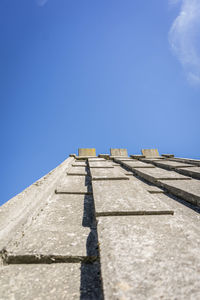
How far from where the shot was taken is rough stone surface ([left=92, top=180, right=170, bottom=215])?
0.86 metres

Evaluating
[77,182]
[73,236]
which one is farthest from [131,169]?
[73,236]

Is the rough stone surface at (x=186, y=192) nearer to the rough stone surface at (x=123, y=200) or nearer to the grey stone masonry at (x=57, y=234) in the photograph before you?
the rough stone surface at (x=123, y=200)

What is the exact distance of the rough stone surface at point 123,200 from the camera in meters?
0.86

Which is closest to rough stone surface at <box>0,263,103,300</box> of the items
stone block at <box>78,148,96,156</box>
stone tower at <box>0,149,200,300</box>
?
stone tower at <box>0,149,200,300</box>

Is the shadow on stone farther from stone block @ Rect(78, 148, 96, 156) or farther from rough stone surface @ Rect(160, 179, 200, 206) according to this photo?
stone block @ Rect(78, 148, 96, 156)

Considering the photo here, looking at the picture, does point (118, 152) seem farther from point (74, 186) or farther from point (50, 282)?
point (50, 282)

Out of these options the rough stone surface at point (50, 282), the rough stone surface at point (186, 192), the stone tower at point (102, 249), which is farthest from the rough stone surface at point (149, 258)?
the rough stone surface at point (186, 192)

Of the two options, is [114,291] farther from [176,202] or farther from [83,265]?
[176,202]

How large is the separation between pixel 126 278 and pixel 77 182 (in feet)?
4.02

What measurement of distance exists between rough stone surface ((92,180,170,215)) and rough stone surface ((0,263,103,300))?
0.90ft

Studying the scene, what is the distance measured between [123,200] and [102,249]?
0.44m

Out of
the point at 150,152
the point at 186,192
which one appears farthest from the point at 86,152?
the point at 186,192

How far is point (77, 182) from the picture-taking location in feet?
5.34

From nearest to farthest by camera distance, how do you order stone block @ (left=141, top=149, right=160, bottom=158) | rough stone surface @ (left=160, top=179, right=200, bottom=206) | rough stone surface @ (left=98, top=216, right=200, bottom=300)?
1. rough stone surface @ (left=98, top=216, right=200, bottom=300)
2. rough stone surface @ (left=160, top=179, right=200, bottom=206)
3. stone block @ (left=141, top=149, right=160, bottom=158)
